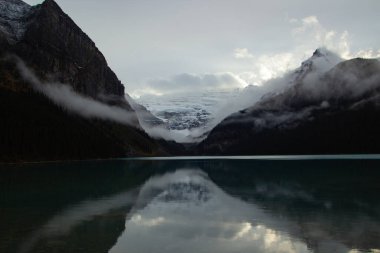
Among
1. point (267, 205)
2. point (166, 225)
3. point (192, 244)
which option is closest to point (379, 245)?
point (192, 244)

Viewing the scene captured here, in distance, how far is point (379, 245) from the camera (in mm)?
23938

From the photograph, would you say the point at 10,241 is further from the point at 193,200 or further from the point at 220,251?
the point at 193,200

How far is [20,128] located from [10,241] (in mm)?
161127

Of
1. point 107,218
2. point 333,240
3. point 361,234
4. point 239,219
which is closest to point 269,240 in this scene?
point 333,240

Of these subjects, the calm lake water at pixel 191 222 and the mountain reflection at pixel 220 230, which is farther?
the calm lake water at pixel 191 222

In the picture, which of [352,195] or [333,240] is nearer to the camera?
[333,240]

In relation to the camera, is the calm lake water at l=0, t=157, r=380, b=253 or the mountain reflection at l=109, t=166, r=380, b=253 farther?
the calm lake water at l=0, t=157, r=380, b=253

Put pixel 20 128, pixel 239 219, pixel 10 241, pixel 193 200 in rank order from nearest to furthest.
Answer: pixel 10 241 < pixel 239 219 < pixel 193 200 < pixel 20 128

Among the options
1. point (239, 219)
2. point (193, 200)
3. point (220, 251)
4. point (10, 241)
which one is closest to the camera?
point (220, 251)

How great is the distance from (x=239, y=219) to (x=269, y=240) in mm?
8645

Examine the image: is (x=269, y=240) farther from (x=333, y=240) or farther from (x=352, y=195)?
(x=352, y=195)

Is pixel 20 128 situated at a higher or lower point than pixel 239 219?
higher

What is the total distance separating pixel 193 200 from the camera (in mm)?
49750

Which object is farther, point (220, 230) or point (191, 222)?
point (191, 222)
